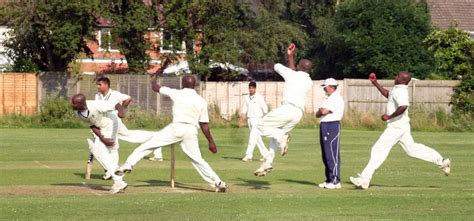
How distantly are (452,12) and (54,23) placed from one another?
3405 centimetres

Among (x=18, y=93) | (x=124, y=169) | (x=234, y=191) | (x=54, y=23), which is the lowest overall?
(x=18, y=93)

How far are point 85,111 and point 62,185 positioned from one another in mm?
2164

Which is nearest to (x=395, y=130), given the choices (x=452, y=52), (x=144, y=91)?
(x=144, y=91)

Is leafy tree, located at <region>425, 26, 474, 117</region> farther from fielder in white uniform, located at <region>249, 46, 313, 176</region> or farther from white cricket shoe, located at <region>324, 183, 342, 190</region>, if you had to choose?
fielder in white uniform, located at <region>249, 46, 313, 176</region>

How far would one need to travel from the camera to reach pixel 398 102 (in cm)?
1880

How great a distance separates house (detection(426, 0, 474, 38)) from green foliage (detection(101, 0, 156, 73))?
26613 mm

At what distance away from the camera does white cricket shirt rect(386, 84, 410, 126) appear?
740 inches

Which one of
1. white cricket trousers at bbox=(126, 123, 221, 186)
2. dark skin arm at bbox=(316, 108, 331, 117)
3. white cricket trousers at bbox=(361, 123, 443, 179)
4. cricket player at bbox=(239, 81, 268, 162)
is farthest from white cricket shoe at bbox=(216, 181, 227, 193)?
cricket player at bbox=(239, 81, 268, 162)

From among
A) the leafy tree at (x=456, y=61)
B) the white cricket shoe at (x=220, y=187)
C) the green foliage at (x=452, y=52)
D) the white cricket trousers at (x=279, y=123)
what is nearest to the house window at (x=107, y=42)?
the leafy tree at (x=456, y=61)

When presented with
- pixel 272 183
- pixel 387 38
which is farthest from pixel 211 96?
pixel 272 183

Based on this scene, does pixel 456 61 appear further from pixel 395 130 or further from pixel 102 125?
pixel 102 125

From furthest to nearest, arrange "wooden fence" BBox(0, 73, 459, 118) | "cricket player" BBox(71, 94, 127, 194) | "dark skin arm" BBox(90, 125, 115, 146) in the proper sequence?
1. "wooden fence" BBox(0, 73, 459, 118)
2. "dark skin arm" BBox(90, 125, 115, 146)
3. "cricket player" BBox(71, 94, 127, 194)

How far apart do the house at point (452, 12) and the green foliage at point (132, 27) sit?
26.6m

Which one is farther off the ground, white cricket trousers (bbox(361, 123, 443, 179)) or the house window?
the house window
